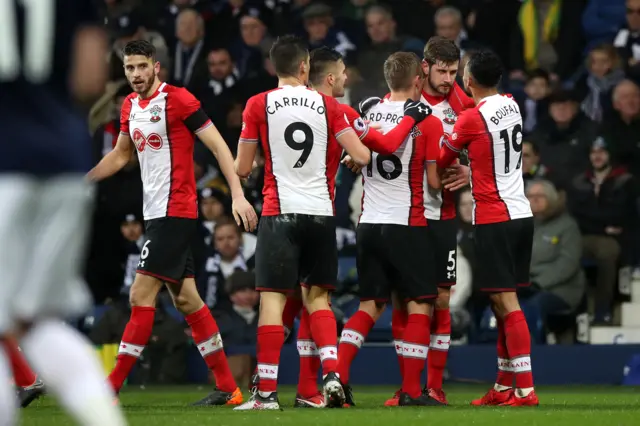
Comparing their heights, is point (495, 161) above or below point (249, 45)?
below

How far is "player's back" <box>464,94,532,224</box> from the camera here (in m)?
8.41

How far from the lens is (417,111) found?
8305 mm

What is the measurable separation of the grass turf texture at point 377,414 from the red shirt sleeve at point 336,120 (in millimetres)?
1663

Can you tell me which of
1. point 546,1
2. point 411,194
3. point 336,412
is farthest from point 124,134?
point 546,1

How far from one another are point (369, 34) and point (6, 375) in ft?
34.0

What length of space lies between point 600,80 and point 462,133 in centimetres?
566

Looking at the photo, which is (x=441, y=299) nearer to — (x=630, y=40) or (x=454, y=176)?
(x=454, y=176)

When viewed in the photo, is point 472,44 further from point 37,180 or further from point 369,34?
point 37,180

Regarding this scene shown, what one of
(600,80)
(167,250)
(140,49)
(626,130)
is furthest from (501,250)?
(600,80)

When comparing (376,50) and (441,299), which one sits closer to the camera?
(441,299)

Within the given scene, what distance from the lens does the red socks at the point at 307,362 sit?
823 centimetres

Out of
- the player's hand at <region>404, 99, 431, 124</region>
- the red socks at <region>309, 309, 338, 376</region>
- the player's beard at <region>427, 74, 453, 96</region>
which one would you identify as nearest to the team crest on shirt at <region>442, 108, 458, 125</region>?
the player's beard at <region>427, 74, 453, 96</region>

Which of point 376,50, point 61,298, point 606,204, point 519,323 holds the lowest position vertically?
point 519,323

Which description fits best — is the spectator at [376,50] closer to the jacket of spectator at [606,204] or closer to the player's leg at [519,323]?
the jacket of spectator at [606,204]
